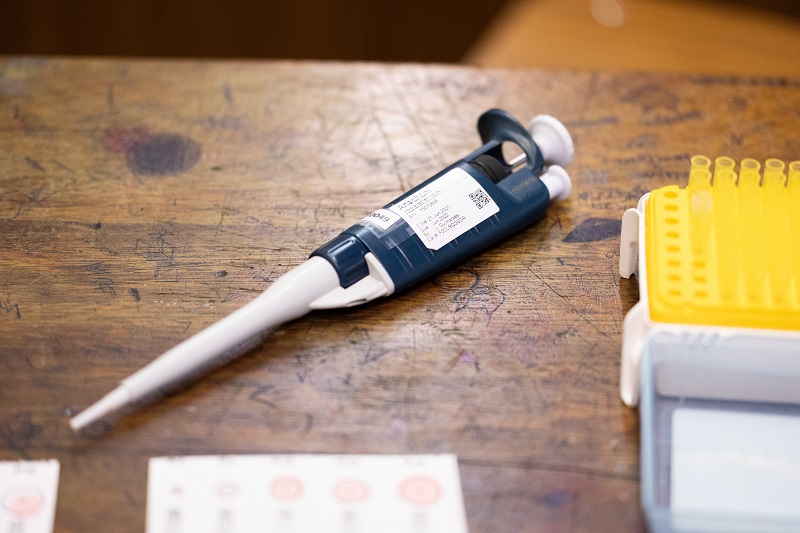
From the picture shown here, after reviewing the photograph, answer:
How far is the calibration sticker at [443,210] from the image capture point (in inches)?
25.1

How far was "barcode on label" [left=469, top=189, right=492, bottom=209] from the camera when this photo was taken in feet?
2.18

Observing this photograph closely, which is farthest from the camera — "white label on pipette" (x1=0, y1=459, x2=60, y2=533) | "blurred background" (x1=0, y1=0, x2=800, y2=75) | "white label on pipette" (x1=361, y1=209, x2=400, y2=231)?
"blurred background" (x1=0, y1=0, x2=800, y2=75)

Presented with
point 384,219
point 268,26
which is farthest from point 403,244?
point 268,26

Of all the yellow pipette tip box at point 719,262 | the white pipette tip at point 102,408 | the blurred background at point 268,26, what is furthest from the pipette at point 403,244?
the blurred background at point 268,26

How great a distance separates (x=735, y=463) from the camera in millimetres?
524

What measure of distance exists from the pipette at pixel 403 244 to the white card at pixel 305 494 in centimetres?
6

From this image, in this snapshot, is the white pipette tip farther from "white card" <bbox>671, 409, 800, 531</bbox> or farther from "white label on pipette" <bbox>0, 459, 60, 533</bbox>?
"white card" <bbox>671, 409, 800, 531</bbox>

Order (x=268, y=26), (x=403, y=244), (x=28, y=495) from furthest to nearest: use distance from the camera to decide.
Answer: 1. (x=268, y=26)
2. (x=403, y=244)
3. (x=28, y=495)

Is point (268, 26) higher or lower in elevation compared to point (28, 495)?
lower

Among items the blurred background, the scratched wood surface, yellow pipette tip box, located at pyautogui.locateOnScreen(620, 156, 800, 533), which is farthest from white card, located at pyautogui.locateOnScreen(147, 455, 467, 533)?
the blurred background

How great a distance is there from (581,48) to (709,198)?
686 mm

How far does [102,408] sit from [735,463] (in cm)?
37

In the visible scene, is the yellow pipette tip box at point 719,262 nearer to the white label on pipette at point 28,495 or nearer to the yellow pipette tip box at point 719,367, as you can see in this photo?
the yellow pipette tip box at point 719,367

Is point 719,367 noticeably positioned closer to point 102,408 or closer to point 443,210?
point 443,210
